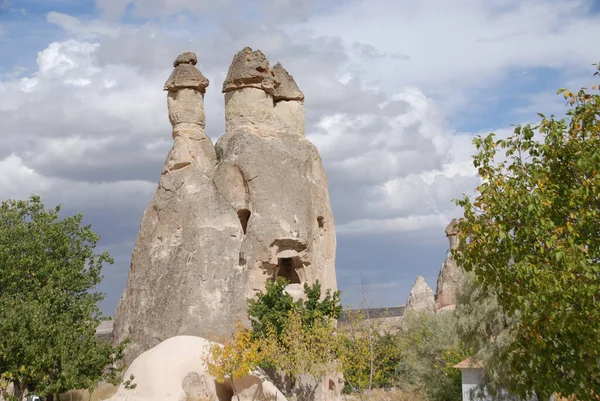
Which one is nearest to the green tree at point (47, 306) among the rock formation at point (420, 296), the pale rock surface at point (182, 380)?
the pale rock surface at point (182, 380)

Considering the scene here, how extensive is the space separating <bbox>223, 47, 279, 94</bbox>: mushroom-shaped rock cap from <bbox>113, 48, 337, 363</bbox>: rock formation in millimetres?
47

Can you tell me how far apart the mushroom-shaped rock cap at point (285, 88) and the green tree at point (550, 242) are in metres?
24.9

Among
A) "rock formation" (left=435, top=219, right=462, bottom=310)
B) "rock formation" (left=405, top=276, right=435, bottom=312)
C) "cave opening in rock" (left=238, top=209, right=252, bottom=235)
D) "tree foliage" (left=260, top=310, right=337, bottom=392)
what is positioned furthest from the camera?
"rock formation" (left=405, top=276, right=435, bottom=312)

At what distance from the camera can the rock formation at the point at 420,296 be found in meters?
52.3

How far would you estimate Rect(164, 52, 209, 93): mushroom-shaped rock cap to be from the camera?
33438 millimetres

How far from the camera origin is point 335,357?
28375mm

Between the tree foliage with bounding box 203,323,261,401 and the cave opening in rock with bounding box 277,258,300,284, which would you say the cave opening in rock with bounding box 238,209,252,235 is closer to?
the cave opening in rock with bounding box 277,258,300,284

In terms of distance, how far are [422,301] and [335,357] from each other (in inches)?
999

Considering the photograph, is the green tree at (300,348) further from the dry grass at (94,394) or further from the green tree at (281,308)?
the dry grass at (94,394)

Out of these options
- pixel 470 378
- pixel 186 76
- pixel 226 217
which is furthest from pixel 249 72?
pixel 470 378

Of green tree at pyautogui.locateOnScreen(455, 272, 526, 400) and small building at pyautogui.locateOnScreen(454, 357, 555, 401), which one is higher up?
green tree at pyautogui.locateOnScreen(455, 272, 526, 400)

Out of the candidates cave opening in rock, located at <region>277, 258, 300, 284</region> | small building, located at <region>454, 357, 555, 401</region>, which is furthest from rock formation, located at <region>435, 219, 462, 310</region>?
small building, located at <region>454, 357, 555, 401</region>

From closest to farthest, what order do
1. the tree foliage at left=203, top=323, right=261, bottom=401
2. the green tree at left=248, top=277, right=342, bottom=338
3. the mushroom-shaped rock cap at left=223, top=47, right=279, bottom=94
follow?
the tree foliage at left=203, top=323, right=261, bottom=401
the green tree at left=248, top=277, right=342, bottom=338
the mushroom-shaped rock cap at left=223, top=47, right=279, bottom=94

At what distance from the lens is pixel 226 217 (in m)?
31.5
